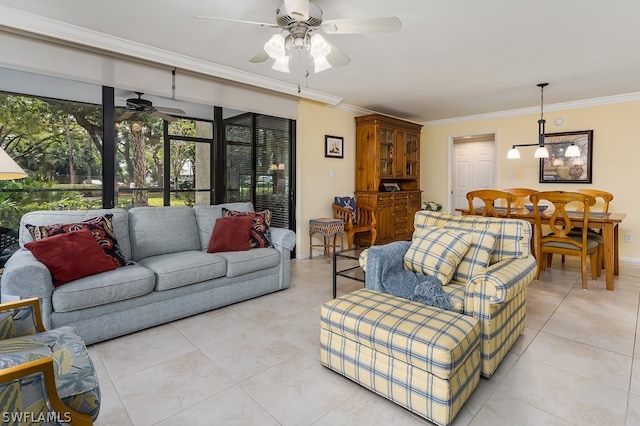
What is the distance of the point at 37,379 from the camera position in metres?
1.02

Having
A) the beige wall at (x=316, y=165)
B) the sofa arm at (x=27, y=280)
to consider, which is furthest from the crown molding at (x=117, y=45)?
the sofa arm at (x=27, y=280)

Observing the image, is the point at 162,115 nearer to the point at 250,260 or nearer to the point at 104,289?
the point at 250,260

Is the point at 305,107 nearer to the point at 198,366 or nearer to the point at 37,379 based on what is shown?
the point at 198,366

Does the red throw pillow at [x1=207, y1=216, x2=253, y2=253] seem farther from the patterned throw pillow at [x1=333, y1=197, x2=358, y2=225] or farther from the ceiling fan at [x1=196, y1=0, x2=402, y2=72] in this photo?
the patterned throw pillow at [x1=333, y1=197, x2=358, y2=225]

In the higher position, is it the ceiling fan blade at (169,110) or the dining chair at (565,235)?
the ceiling fan blade at (169,110)

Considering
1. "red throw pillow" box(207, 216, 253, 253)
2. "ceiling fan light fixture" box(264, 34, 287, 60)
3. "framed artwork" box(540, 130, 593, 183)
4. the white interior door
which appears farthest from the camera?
the white interior door

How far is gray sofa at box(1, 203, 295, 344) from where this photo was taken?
2156mm

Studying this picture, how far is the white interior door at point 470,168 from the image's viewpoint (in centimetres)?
684

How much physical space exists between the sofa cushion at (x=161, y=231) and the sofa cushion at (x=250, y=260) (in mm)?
447

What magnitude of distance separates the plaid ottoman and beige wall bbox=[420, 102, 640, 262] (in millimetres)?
4652

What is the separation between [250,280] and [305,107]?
8.95 feet

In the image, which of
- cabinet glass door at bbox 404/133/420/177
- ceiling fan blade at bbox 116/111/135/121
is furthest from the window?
cabinet glass door at bbox 404/133/420/177

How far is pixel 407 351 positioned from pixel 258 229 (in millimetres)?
2166

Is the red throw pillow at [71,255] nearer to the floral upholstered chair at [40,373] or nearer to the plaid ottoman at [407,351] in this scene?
the floral upholstered chair at [40,373]
